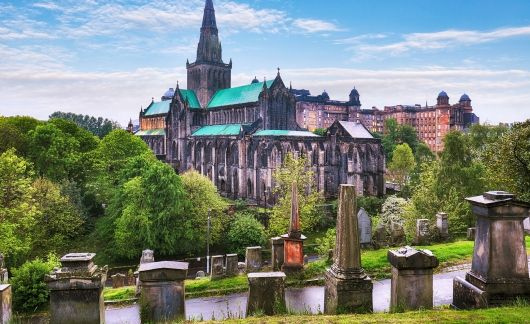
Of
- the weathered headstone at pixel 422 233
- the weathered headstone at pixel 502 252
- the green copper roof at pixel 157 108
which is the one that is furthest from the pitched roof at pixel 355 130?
the weathered headstone at pixel 502 252

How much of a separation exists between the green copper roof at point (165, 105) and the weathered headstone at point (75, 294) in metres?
59.7

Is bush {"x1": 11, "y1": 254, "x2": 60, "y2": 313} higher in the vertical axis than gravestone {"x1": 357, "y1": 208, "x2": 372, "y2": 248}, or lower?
lower

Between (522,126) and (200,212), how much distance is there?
75.9ft

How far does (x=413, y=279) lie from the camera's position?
867cm

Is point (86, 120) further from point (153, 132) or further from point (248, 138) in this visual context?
point (248, 138)

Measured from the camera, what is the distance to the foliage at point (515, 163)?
706 inches

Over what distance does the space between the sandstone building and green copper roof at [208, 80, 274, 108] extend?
52892 millimetres

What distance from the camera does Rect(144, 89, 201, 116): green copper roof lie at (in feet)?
221

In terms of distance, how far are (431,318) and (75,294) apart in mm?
6176

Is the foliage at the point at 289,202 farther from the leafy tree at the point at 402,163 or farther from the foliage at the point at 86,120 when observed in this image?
the foliage at the point at 86,120

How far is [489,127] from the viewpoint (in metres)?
50.7

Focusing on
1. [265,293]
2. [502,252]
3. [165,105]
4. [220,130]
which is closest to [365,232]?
[265,293]

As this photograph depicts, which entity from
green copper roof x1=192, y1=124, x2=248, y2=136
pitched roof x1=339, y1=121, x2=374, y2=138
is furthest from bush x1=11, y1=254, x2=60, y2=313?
pitched roof x1=339, y1=121, x2=374, y2=138

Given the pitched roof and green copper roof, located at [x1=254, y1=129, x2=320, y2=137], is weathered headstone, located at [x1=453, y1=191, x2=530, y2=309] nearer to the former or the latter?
green copper roof, located at [x1=254, y1=129, x2=320, y2=137]
